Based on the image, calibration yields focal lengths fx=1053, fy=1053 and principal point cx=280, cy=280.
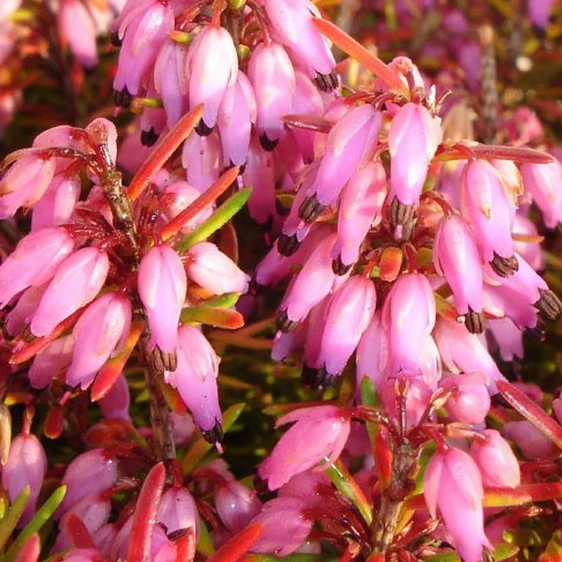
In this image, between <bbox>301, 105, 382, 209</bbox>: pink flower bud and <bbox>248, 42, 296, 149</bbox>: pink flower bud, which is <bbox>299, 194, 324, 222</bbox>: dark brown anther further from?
<bbox>248, 42, 296, 149</bbox>: pink flower bud

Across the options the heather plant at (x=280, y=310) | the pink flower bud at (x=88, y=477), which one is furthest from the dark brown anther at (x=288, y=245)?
the pink flower bud at (x=88, y=477)

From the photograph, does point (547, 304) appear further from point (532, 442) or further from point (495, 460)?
point (495, 460)

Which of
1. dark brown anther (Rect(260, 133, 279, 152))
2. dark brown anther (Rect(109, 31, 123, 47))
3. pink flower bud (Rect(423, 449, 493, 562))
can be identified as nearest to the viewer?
pink flower bud (Rect(423, 449, 493, 562))

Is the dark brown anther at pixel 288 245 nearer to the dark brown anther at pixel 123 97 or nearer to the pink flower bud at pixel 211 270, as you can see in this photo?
the pink flower bud at pixel 211 270

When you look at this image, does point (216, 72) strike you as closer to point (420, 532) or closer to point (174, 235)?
point (174, 235)

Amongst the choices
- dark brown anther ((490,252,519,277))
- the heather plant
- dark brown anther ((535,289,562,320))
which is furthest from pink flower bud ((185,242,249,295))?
dark brown anther ((535,289,562,320))

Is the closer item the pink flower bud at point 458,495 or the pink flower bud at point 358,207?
the pink flower bud at point 458,495

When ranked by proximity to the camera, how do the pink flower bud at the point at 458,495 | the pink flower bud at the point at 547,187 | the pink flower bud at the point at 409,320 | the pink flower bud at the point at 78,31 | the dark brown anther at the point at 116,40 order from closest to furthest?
the pink flower bud at the point at 458,495, the pink flower bud at the point at 409,320, the dark brown anther at the point at 116,40, the pink flower bud at the point at 547,187, the pink flower bud at the point at 78,31
